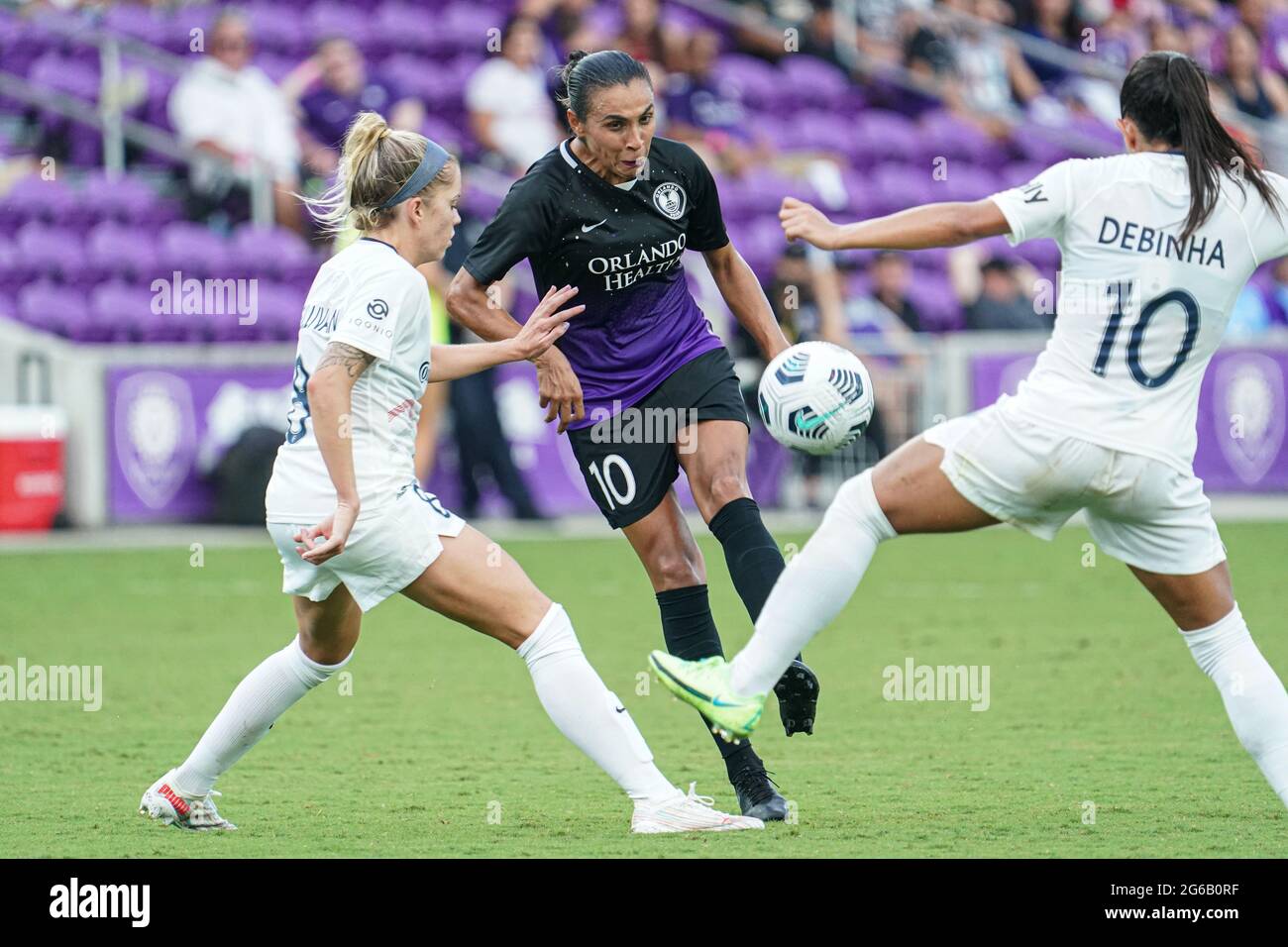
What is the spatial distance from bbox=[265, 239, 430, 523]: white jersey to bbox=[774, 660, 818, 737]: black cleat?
121cm

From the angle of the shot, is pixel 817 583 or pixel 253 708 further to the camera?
pixel 253 708

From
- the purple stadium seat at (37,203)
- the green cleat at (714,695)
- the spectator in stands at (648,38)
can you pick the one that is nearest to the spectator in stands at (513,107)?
the spectator in stands at (648,38)

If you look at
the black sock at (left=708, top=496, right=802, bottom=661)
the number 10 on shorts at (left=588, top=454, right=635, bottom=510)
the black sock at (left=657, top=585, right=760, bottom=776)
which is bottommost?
the black sock at (left=657, top=585, right=760, bottom=776)

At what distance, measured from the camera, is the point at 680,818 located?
5.26m

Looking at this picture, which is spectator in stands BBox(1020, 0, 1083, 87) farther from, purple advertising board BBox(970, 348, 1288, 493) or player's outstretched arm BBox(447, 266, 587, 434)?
player's outstretched arm BBox(447, 266, 587, 434)

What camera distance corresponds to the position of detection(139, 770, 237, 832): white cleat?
5.50m

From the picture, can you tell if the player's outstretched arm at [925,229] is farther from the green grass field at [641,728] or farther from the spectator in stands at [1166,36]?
the spectator in stands at [1166,36]

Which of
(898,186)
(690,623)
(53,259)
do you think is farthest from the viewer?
(898,186)

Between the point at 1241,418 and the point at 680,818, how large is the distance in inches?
437

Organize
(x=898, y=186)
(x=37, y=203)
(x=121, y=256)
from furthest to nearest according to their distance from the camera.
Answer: (x=898, y=186), (x=37, y=203), (x=121, y=256)

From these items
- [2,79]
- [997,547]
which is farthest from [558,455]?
[2,79]

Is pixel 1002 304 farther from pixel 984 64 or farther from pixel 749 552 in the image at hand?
pixel 749 552

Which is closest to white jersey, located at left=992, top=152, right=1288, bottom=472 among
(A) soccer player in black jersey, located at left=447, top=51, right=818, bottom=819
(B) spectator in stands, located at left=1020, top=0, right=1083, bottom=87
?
(A) soccer player in black jersey, located at left=447, top=51, right=818, bottom=819

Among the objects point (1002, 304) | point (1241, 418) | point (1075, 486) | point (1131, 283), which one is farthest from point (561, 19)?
point (1075, 486)
